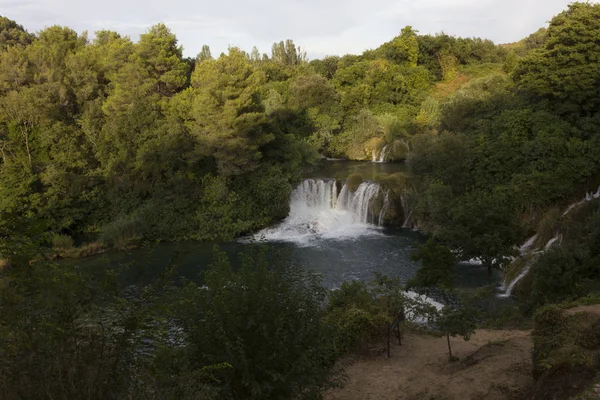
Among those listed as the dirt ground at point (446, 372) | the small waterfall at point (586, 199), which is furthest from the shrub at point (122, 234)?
the small waterfall at point (586, 199)

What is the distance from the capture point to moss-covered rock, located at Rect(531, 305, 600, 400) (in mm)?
6141

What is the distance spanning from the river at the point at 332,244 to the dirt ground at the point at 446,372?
5.87m

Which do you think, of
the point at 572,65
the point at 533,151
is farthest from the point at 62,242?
the point at 572,65

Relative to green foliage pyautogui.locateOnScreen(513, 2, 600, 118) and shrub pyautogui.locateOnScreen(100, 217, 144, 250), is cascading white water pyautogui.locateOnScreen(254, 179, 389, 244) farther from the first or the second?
green foliage pyautogui.locateOnScreen(513, 2, 600, 118)

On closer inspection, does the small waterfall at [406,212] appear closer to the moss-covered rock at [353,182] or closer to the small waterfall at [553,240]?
the moss-covered rock at [353,182]

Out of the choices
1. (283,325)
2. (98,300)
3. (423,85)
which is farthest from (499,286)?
(423,85)

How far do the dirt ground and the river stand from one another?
5870 millimetres

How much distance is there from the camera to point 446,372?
9.28 metres

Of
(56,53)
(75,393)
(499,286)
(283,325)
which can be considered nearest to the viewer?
(75,393)

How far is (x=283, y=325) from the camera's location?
6.17 meters

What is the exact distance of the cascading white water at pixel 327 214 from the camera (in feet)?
78.8

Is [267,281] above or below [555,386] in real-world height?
above

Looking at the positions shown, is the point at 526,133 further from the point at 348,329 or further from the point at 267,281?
the point at 267,281

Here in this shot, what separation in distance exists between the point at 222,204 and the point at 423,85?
2898 cm
